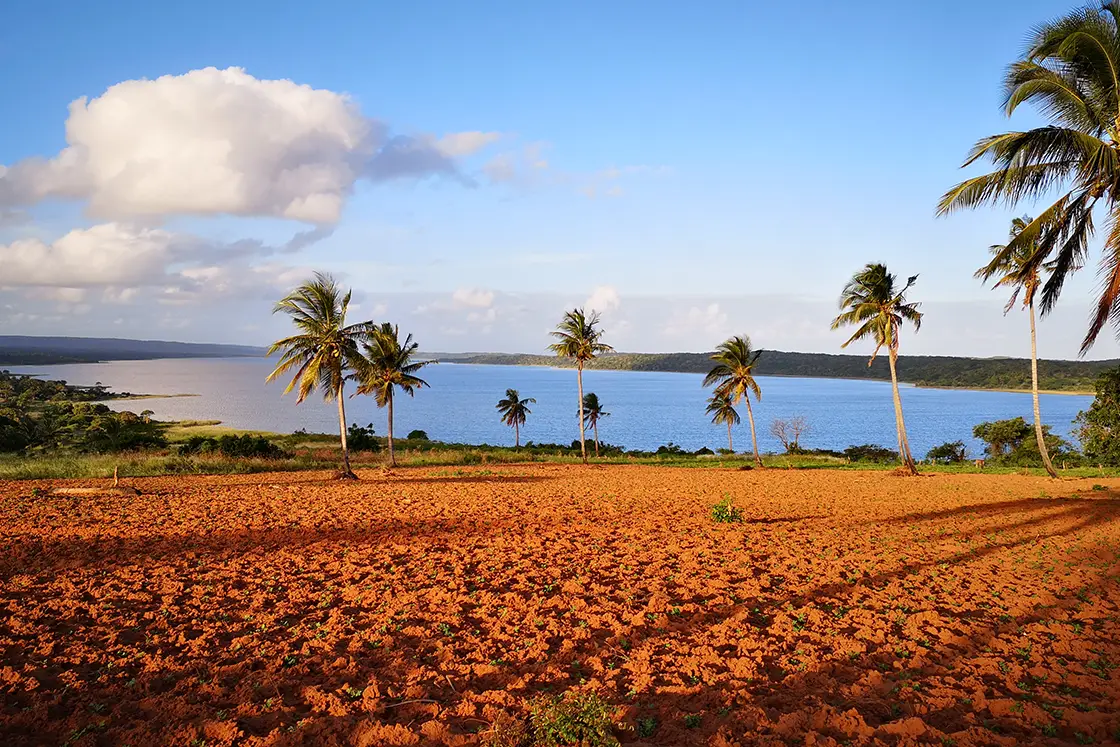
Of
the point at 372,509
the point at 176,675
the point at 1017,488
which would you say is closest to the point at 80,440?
the point at 372,509

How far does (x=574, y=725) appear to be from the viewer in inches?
165

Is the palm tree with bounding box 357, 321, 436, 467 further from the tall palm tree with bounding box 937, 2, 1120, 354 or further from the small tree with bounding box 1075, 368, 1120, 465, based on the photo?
the small tree with bounding box 1075, 368, 1120, 465

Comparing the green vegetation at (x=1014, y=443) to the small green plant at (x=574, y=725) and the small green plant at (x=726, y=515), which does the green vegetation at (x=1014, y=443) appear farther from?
the small green plant at (x=574, y=725)

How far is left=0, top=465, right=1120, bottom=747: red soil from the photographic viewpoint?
4.80 metres

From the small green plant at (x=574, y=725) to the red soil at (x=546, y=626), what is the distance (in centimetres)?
41

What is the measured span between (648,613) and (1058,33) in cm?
988

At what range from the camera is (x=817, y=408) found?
13500 cm

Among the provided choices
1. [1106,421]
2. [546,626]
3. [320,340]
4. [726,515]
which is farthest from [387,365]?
[1106,421]

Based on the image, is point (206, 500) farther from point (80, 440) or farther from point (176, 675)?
point (80, 440)

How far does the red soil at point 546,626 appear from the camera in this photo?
189 inches

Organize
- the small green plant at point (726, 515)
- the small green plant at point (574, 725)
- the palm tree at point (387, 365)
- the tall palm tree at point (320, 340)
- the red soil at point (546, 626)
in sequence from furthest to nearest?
the palm tree at point (387, 365) < the tall palm tree at point (320, 340) < the small green plant at point (726, 515) < the red soil at point (546, 626) < the small green plant at point (574, 725)

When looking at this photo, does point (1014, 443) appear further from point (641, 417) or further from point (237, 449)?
point (641, 417)

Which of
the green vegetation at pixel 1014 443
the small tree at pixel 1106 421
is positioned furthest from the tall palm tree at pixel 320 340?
the green vegetation at pixel 1014 443

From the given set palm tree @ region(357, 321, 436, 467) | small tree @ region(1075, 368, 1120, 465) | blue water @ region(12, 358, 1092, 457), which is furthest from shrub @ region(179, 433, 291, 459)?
blue water @ region(12, 358, 1092, 457)
